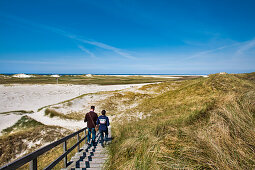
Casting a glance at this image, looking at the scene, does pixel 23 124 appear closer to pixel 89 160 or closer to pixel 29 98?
pixel 89 160

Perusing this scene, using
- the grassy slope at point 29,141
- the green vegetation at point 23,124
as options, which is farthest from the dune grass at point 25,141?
the green vegetation at point 23,124

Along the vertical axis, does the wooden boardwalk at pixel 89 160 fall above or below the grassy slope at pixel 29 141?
above

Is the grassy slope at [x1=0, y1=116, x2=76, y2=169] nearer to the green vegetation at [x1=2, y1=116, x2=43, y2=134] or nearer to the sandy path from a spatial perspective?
the green vegetation at [x1=2, y1=116, x2=43, y2=134]

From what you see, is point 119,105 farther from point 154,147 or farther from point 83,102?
point 154,147

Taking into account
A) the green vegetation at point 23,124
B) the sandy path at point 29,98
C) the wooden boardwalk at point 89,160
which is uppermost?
the wooden boardwalk at point 89,160

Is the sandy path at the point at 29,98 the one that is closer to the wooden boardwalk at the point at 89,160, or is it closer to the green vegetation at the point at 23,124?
the green vegetation at the point at 23,124

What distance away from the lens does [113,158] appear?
14.4 feet

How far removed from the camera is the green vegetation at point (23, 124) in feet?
48.1

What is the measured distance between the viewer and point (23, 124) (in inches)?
630

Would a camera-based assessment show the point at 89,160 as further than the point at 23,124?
No

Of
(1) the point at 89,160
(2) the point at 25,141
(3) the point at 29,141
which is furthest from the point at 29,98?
(1) the point at 89,160

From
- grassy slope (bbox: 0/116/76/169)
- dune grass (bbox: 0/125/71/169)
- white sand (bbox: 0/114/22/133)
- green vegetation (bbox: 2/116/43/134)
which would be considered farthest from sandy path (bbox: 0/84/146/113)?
dune grass (bbox: 0/125/71/169)

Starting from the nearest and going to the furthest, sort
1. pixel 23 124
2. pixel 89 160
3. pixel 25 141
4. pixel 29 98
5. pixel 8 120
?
1. pixel 89 160
2. pixel 25 141
3. pixel 23 124
4. pixel 8 120
5. pixel 29 98

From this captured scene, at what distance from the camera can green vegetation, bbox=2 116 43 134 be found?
48.1ft
